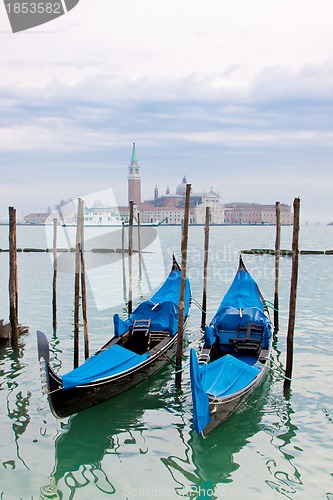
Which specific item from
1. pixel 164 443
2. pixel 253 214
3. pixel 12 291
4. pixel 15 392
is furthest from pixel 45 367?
pixel 253 214

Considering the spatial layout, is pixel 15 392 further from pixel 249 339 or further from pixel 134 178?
pixel 134 178

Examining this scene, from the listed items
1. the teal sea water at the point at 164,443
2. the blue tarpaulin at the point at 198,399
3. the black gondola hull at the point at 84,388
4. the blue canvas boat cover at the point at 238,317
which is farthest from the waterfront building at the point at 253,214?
the blue tarpaulin at the point at 198,399

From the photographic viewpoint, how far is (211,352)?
692cm

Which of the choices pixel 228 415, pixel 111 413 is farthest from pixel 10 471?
pixel 228 415

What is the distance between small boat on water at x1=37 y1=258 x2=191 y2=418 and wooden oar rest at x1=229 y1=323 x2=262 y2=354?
90 centimetres

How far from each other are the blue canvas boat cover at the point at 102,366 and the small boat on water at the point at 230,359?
2.75ft

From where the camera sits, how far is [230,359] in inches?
221

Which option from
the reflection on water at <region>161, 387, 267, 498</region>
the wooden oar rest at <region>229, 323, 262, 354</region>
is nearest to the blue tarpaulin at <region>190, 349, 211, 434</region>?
the reflection on water at <region>161, 387, 267, 498</region>

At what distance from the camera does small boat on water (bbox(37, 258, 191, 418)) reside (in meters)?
4.99

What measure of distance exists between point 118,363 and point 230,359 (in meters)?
1.24

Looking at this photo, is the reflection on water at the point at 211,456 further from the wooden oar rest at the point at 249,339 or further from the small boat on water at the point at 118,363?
the wooden oar rest at the point at 249,339

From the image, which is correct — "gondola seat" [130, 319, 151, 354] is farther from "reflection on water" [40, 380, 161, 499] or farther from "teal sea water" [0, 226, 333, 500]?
"reflection on water" [40, 380, 161, 499]

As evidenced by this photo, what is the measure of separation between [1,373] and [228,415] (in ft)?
10.7

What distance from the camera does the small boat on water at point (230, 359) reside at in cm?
471
